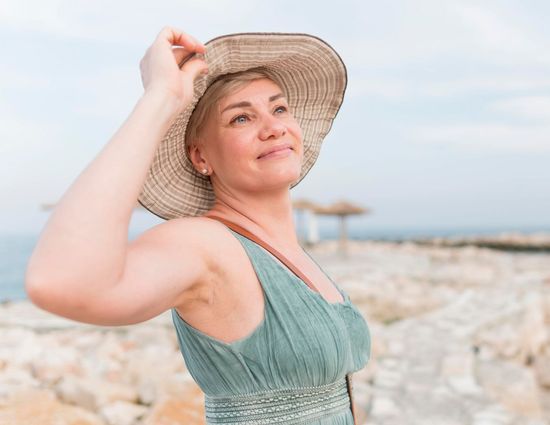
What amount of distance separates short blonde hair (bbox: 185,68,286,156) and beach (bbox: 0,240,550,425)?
1.99 metres

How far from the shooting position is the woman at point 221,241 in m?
1.04

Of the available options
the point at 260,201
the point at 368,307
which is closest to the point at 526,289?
the point at 368,307

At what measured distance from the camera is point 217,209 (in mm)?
1646

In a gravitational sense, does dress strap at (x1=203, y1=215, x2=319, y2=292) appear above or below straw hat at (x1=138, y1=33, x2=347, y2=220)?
below

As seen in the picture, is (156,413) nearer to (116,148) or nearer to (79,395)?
(79,395)

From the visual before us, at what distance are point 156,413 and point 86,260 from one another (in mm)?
2409

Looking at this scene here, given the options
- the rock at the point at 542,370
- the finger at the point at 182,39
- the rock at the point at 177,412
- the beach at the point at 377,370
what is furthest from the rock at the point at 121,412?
the rock at the point at 542,370

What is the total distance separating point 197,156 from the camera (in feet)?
5.54

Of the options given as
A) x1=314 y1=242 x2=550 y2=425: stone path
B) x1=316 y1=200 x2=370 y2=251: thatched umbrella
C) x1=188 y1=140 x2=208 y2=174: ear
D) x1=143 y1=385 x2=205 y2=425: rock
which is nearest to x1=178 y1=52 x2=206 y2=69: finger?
x1=188 y1=140 x2=208 y2=174: ear

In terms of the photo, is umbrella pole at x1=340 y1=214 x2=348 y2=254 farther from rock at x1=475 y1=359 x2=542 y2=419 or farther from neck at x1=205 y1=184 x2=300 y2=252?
neck at x1=205 y1=184 x2=300 y2=252

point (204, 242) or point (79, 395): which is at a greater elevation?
point (204, 242)

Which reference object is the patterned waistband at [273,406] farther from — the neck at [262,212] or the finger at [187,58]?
the finger at [187,58]

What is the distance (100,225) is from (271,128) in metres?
0.64

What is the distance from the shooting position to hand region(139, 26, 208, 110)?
3.94 feet
